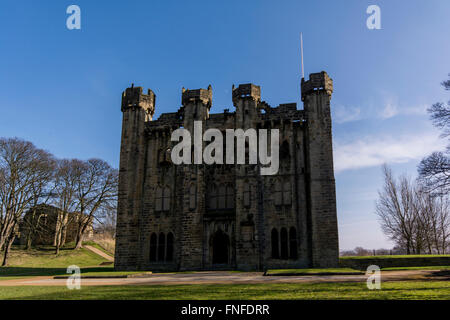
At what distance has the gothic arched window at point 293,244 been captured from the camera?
1132 inches

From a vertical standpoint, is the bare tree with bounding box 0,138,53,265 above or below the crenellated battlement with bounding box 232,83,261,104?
below

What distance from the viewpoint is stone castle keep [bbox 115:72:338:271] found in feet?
94.6

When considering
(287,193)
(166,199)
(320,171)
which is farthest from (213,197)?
(320,171)

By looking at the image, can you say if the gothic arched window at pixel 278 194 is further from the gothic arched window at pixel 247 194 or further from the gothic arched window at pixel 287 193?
the gothic arched window at pixel 247 194

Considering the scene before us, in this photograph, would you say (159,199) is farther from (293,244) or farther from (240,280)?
(240,280)

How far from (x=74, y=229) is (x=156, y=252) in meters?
28.6

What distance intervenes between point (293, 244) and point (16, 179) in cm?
2988

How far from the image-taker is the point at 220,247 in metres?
30.5

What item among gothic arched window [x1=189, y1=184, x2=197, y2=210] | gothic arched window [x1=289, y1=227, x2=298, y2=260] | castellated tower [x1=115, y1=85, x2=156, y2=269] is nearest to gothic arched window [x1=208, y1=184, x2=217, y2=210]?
gothic arched window [x1=189, y1=184, x2=197, y2=210]

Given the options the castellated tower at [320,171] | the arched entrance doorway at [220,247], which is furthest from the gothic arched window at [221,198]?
the castellated tower at [320,171]

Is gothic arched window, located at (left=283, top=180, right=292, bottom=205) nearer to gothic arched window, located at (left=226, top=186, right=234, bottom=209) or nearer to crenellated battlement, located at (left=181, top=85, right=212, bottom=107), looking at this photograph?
gothic arched window, located at (left=226, top=186, right=234, bottom=209)

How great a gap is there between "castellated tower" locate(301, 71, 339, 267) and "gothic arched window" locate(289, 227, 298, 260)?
1.27 metres

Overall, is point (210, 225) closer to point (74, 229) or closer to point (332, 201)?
point (332, 201)

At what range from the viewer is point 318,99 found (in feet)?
102
